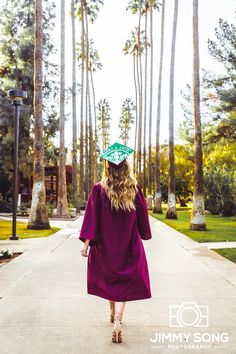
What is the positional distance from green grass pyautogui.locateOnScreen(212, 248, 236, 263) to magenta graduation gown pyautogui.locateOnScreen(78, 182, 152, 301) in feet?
21.0

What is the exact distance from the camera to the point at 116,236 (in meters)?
5.03

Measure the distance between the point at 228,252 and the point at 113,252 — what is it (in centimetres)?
813

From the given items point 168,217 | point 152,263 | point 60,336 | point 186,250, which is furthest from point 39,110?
point 60,336

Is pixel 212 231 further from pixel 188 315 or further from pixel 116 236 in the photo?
pixel 116 236

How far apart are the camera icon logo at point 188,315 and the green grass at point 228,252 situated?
16.0ft

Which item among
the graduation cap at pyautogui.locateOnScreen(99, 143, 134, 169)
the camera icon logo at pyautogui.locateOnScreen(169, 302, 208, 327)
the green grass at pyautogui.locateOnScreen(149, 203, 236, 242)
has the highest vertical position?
the graduation cap at pyautogui.locateOnScreen(99, 143, 134, 169)

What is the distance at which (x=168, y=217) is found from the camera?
30.2 metres

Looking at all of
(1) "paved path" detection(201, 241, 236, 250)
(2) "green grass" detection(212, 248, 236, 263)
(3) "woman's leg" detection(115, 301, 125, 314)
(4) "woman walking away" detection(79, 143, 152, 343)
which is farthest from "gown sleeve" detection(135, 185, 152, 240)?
(1) "paved path" detection(201, 241, 236, 250)

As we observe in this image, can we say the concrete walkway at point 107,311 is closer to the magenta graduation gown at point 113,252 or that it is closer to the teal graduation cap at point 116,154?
the magenta graduation gown at point 113,252

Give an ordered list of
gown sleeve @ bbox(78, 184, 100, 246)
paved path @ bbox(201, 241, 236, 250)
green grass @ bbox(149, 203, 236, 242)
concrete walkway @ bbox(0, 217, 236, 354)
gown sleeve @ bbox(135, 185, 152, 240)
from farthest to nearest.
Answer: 1. green grass @ bbox(149, 203, 236, 242)
2. paved path @ bbox(201, 241, 236, 250)
3. gown sleeve @ bbox(135, 185, 152, 240)
4. gown sleeve @ bbox(78, 184, 100, 246)
5. concrete walkway @ bbox(0, 217, 236, 354)

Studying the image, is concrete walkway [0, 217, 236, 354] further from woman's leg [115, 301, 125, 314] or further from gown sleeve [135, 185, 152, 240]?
gown sleeve [135, 185, 152, 240]

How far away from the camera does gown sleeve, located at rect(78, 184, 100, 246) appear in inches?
198

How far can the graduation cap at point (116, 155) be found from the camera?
5.08m

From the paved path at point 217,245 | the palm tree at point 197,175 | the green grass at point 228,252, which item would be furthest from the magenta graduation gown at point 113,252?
the palm tree at point 197,175
